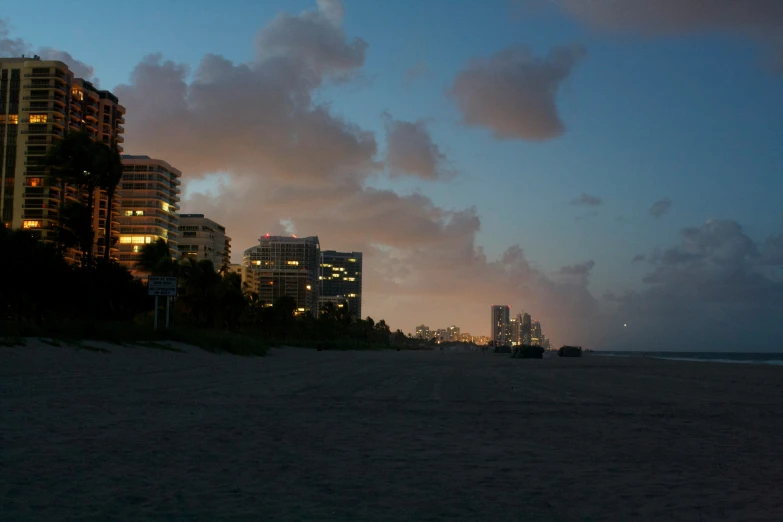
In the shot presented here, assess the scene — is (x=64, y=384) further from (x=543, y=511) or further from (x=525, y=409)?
(x=543, y=511)

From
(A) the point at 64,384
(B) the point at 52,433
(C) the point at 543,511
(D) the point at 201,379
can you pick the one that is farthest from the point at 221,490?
(D) the point at 201,379

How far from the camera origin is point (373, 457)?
24.7 ft

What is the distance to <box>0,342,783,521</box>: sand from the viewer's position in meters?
5.30

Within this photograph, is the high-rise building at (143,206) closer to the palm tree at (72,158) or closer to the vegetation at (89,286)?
the vegetation at (89,286)

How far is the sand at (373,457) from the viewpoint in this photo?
5301 millimetres

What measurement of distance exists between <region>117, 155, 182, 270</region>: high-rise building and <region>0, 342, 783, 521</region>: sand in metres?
172

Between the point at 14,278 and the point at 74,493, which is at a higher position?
the point at 14,278

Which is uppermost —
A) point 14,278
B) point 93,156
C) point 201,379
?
point 93,156

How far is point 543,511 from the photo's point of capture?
208 inches

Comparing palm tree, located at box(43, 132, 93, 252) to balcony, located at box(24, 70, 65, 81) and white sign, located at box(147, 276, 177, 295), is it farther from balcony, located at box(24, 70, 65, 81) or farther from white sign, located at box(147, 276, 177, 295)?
balcony, located at box(24, 70, 65, 81)

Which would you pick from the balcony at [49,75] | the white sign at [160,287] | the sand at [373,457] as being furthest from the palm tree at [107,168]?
the balcony at [49,75]

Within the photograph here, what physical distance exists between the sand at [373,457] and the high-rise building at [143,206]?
172 meters

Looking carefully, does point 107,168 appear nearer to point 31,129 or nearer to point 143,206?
point 31,129

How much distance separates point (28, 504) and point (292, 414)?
6433 mm
